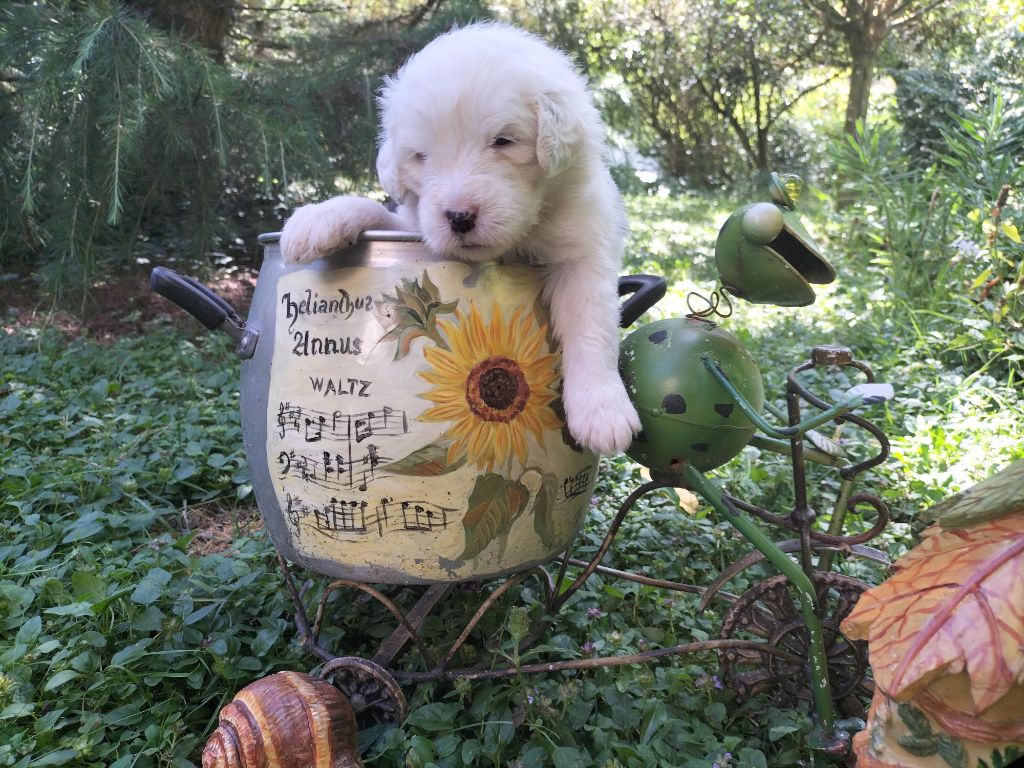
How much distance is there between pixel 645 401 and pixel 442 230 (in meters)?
0.48

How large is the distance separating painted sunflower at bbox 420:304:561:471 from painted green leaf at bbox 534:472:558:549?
0.08 meters

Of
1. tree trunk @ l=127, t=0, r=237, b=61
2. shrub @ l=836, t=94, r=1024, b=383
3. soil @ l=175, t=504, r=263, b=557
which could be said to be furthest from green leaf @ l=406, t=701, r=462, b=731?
tree trunk @ l=127, t=0, r=237, b=61

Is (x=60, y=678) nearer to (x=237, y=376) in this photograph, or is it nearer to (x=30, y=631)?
(x=30, y=631)

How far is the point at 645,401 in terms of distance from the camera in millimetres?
1334

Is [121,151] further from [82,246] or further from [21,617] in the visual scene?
[21,617]

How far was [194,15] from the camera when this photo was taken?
3.82 metres

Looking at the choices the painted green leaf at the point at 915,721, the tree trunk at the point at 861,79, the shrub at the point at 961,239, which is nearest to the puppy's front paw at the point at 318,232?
the painted green leaf at the point at 915,721

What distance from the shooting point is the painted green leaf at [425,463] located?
4.17ft

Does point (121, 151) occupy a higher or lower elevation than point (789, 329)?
higher

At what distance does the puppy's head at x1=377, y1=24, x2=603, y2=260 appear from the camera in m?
1.32

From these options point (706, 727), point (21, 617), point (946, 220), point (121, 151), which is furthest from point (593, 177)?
point (946, 220)

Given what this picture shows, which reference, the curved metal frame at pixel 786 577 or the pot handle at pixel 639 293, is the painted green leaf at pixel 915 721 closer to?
the curved metal frame at pixel 786 577

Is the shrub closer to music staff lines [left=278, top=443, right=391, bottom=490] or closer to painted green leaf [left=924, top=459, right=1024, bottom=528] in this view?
painted green leaf [left=924, top=459, right=1024, bottom=528]

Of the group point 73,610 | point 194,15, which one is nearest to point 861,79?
point 194,15
